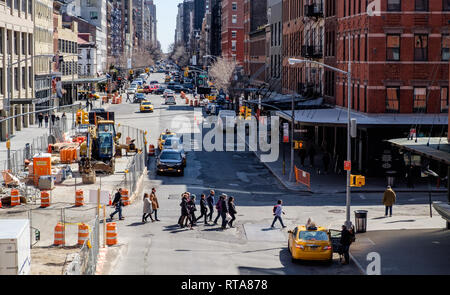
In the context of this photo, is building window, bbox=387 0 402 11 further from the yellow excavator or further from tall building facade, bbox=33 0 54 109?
tall building facade, bbox=33 0 54 109

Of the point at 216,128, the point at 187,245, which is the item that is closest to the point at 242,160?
the point at 216,128

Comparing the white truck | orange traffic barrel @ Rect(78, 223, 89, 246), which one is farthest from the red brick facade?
the white truck

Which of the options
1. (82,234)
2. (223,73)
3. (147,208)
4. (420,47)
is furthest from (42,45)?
(82,234)

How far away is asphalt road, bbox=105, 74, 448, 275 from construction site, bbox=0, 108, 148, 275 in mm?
1450

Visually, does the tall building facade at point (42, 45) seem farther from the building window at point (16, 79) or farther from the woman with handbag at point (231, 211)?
the woman with handbag at point (231, 211)

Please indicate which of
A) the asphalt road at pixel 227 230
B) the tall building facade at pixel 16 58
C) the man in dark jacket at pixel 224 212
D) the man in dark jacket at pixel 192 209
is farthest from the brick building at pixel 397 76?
the tall building facade at pixel 16 58

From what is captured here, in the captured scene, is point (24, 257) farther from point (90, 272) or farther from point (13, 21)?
point (13, 21)

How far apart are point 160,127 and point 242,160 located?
71.7 feet

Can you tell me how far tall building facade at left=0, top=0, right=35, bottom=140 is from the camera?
61094 mm

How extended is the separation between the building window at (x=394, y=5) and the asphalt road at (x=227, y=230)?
1280 centimetres

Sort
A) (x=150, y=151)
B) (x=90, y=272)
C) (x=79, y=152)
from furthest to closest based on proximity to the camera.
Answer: (x=150, y=151) < (x=79, y=152) < (x=90, y=272)

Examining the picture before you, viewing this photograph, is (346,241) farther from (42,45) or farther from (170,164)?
(42,45)

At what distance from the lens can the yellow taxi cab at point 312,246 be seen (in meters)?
24.3

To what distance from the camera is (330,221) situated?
105 ft
